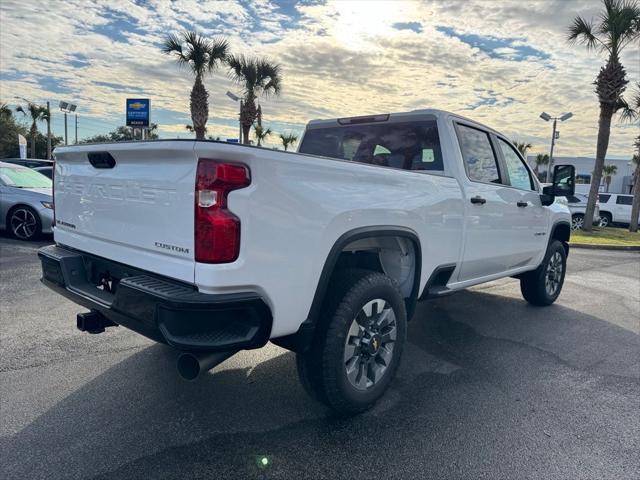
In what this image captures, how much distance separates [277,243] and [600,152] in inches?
716

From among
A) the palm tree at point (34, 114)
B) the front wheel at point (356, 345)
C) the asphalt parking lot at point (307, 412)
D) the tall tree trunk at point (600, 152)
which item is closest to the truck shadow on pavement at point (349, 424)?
the asphalt parking lot at point (307, 412)

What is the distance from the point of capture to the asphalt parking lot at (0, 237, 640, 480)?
245cm

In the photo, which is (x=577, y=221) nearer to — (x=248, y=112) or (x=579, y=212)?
(x=579, y=212)

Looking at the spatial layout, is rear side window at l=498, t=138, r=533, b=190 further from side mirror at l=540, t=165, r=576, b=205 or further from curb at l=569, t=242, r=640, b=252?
curb at l=569, t=242, r=640, b=252

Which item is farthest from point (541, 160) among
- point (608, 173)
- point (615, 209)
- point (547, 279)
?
point (547, 279)

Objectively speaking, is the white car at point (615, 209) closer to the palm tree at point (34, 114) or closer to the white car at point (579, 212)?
the white car at point (579, 212)

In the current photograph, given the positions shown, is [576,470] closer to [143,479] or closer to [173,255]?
[143,479]

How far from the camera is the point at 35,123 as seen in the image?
5053 cm

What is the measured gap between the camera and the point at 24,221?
8.79 m

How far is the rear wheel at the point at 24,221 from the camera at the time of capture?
878cm

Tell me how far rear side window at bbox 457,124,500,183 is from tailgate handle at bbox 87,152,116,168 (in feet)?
8.84

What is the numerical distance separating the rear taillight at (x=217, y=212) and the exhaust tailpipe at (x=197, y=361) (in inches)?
17.9

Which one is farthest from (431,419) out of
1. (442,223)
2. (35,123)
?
(35,123)

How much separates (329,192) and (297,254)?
40cm
